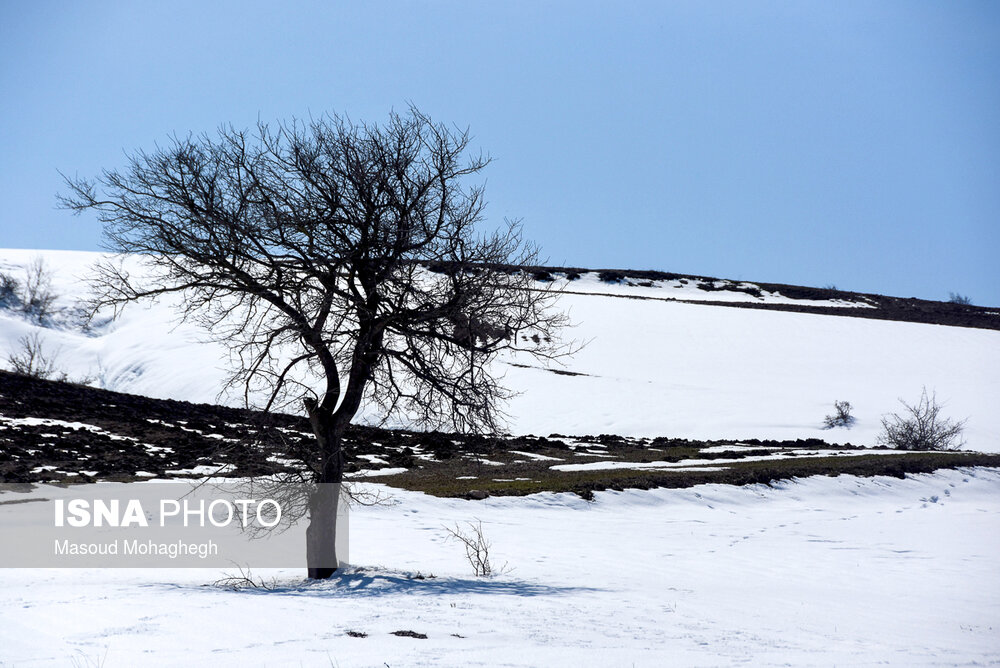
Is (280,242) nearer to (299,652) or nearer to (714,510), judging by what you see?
(299,652)

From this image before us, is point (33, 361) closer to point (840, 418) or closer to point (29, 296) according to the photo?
point (29, 296)

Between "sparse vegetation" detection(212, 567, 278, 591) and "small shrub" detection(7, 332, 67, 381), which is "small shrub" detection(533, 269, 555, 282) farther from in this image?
"small shrub" detection(7, 332, 67, 381)

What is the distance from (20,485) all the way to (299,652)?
15.0 meters

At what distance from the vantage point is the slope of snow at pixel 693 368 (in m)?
45.3

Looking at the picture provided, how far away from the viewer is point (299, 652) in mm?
6938

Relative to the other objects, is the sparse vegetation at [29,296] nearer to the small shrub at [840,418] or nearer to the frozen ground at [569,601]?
the frozen ground at [569,601]

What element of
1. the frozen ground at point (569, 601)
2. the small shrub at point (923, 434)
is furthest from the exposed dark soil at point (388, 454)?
the small shrub at point (923, 434)

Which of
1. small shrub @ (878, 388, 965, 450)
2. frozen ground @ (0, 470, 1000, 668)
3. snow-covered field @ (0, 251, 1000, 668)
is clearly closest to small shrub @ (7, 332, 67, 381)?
frozen ground @ (0, 470, 1000, 668)

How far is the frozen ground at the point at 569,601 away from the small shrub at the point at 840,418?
2458 centimetres

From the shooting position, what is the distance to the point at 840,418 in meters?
45.0

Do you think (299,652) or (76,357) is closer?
(299,652)

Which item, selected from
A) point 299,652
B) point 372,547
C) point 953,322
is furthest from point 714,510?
point 953,322

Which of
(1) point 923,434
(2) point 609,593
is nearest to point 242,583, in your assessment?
(2) point 609,593

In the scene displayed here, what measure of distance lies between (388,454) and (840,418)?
26.8 metres
